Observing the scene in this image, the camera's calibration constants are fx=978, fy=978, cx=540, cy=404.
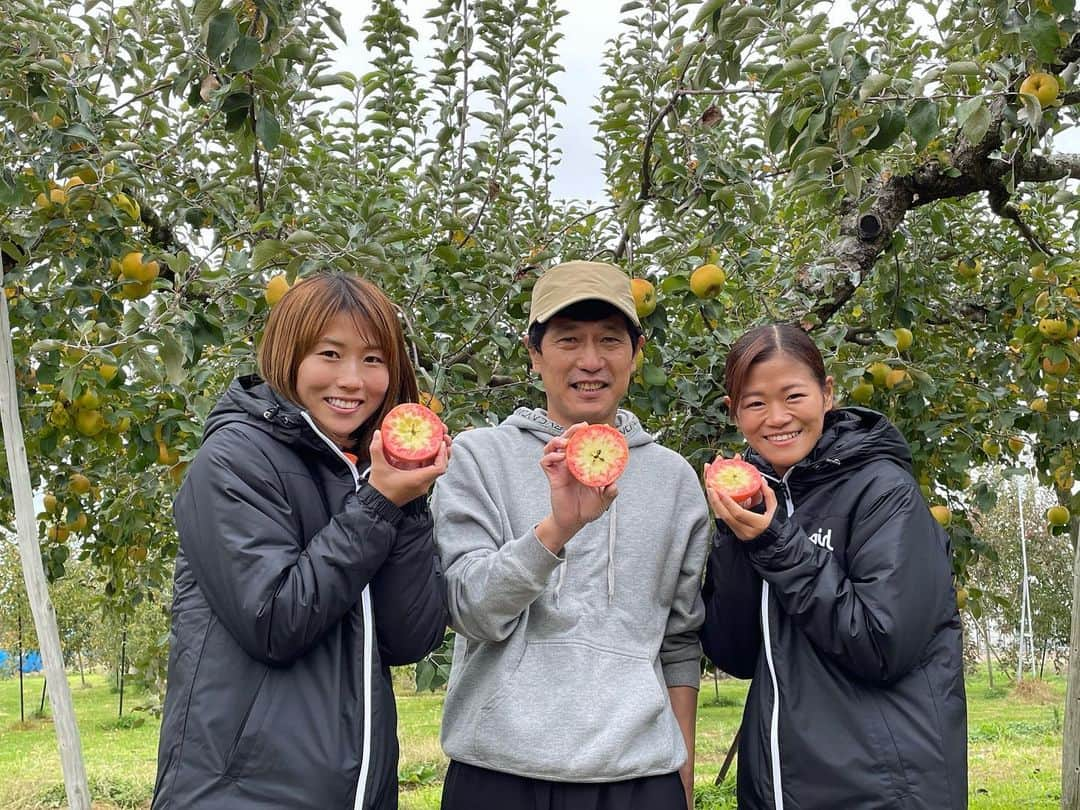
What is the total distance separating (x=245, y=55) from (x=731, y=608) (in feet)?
3.78

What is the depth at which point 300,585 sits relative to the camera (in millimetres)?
1130

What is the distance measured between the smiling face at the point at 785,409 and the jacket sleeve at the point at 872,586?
16 centimetres

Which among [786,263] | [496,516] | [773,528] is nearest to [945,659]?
[773,528]

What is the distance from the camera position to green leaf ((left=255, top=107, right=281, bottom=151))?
170cm

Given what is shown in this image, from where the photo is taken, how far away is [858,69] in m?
1.64

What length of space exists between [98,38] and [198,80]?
904mm

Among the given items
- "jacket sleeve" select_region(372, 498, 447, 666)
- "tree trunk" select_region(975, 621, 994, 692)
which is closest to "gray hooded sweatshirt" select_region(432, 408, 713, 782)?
"jacket sleeve" select_region(372, 498, 447, 666)

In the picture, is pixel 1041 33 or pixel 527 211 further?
pixel 527 211

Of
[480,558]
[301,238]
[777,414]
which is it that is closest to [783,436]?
[777,414]

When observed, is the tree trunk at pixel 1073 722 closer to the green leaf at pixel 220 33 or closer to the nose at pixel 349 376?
the nose at pixel 349 376

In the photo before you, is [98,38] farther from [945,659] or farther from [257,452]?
[945,659]

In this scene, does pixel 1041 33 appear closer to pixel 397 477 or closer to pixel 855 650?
pixel 855 650

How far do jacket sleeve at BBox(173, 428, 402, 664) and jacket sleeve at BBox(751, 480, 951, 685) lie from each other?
0.54m

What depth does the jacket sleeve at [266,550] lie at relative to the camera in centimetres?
112
